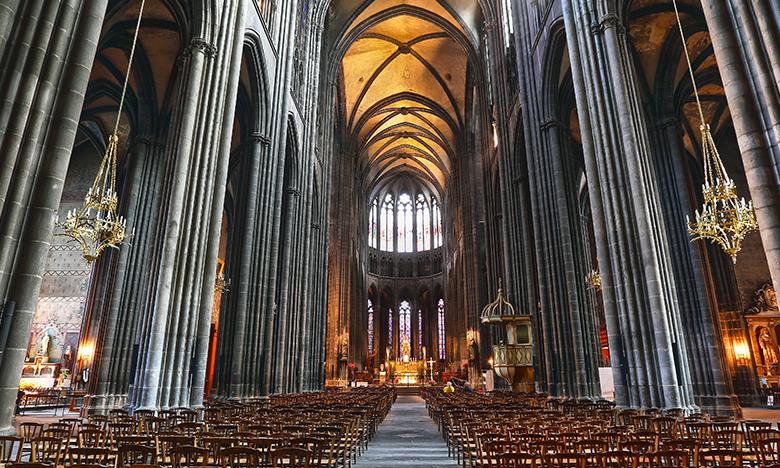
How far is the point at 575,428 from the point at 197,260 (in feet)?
27.4

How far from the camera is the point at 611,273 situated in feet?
35.6

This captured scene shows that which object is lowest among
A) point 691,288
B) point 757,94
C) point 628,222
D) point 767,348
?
point 767,348

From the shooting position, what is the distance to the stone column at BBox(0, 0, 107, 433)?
218 inches

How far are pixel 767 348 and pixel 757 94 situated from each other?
17375 millimetres

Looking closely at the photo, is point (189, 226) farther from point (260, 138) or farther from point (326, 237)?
point (326, 237)

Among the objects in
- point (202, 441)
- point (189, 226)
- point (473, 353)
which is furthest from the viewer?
point (473, 353)

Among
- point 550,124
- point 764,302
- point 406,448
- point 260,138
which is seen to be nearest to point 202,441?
point 406,448

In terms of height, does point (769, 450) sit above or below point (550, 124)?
below

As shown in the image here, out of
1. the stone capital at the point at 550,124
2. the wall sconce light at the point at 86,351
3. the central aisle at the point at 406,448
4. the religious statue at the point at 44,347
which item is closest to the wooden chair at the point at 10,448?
the central aisle at the point at 406,448

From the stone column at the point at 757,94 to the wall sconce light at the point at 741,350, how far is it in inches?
642

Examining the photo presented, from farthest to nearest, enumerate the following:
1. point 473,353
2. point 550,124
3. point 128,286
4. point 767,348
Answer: point 473,353
point 767,348
point 550,124
point 128,286

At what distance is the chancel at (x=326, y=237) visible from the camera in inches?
227

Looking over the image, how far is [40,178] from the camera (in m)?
5.99

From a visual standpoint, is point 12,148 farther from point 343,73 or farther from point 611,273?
point 343,73
